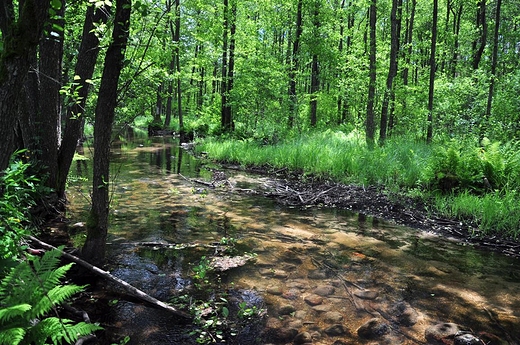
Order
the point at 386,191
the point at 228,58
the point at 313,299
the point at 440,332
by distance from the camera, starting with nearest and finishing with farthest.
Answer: the point at 440,332, the point at 313,299, the point at 386,191, the point at 228,58

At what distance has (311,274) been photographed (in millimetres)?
A: 4883

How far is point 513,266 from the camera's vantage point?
5.36 metres

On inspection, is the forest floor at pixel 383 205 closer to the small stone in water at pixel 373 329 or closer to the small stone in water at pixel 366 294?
the small stone in water at pixel 366 294

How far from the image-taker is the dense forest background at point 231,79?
4094 millimetres

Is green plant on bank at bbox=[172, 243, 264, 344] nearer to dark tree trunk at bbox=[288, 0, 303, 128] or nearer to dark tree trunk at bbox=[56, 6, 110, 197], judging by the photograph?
dark tree trunk at bbox=[56, 6, 110, 197]

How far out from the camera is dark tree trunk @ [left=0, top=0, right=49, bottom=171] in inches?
102

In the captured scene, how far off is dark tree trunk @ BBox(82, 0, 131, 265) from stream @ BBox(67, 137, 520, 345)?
0.53 m

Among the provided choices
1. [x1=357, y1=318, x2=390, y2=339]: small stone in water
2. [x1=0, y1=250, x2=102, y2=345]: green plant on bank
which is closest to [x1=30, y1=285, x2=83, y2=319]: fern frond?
[x1=0, y1=250, x2=102, y2=345]: green plant on bank

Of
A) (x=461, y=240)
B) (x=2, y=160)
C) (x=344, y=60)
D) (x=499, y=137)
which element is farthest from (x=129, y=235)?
(x=344, y=60)

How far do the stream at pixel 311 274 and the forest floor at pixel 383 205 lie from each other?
1.10 feet

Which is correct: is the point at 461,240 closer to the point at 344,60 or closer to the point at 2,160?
the point at 2,160

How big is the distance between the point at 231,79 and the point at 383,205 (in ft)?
46.2

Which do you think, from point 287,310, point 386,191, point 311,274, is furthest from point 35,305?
point 386,191

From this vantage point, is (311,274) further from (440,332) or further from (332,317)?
(440,332)
